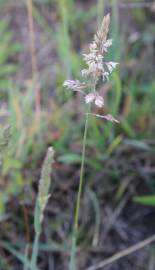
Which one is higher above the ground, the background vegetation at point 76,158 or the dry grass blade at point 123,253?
the background vegetation at point 76,158

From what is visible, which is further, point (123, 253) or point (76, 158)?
point (76, 158)

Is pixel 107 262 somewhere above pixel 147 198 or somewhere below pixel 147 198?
below

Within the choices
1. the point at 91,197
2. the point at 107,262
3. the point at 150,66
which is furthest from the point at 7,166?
the point at 150,66

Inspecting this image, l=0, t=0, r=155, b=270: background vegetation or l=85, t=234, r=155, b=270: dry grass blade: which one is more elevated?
l=0, t=0, r=155, b=270: background vegetation

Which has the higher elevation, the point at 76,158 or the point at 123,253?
the point at 76,158

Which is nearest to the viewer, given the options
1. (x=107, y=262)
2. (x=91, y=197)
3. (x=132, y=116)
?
(x=107, y=262)

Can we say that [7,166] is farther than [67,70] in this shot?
No

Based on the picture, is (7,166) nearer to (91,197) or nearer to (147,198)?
(91,197)

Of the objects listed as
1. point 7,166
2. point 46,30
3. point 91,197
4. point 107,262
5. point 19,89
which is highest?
point 46,30
